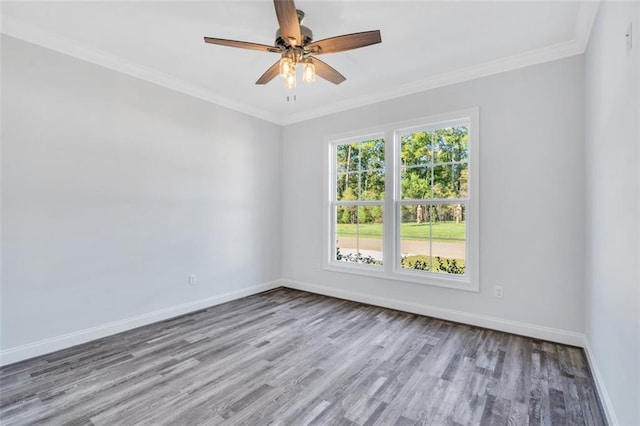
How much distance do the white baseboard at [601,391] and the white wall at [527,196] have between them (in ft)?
1.20

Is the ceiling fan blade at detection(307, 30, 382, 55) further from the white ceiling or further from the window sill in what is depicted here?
the window sill

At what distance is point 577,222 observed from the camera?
8.87ft

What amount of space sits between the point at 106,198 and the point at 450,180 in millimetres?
3697

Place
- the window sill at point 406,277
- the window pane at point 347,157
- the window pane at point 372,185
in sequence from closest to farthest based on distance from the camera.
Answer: the window sill at point 406,277 → the window pane at point 372,185 → the window pane at point 347,157

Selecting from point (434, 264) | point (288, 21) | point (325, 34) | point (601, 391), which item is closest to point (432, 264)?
point (434, 264)

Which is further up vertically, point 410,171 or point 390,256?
point 410,171

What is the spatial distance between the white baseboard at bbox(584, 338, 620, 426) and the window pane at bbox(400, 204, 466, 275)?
1.25 m

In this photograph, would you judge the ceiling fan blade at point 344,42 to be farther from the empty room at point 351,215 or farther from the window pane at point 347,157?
the window pane at point 347,157

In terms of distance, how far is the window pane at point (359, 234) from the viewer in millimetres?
4086

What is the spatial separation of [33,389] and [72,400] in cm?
39

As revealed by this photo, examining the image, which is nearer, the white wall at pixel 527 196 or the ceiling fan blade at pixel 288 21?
the ceiling fan blade at pixel 288 21

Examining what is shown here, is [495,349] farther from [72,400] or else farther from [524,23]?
[72,400]

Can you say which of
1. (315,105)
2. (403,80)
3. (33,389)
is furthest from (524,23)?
(33,389)

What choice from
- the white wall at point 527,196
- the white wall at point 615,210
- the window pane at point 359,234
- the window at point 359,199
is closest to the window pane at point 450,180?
the white wall at point 527,196
